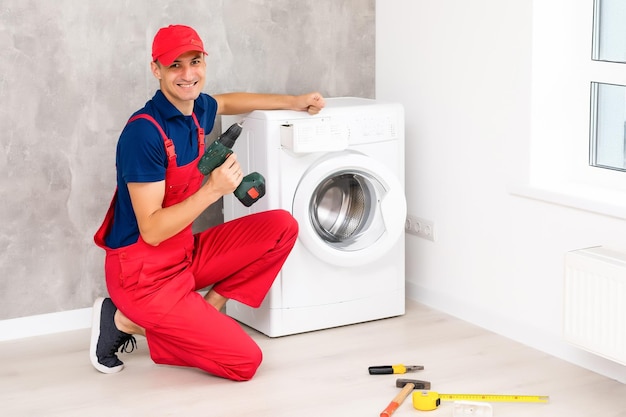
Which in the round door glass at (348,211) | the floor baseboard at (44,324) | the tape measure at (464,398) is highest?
the round door glass at (348,211)

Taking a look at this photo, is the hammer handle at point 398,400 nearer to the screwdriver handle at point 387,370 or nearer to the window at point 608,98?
the screwdriver handle at point 387,370

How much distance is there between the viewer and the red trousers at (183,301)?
10.1ft

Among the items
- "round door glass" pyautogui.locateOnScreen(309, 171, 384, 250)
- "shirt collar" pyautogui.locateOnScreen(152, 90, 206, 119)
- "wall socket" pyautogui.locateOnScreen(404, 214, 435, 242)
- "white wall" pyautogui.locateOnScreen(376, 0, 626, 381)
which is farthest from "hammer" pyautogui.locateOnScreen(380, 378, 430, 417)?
"shirt collar" pyautogui.locateOnScreen(152, 90, 206, 119)

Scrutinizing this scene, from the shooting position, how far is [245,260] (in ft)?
10.9

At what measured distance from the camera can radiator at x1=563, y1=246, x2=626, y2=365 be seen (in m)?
2.76

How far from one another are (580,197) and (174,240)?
138cm

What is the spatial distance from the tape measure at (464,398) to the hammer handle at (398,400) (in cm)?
4

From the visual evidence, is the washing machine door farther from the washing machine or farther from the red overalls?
the red overalls

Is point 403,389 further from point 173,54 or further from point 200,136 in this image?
point 173,54

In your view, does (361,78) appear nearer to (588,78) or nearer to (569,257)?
(588,78)

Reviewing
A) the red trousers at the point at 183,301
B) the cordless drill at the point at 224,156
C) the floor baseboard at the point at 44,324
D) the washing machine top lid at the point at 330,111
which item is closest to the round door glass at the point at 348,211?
the washing machine top lid at the point at 330,111

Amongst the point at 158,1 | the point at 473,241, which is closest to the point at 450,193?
the point at 473,241

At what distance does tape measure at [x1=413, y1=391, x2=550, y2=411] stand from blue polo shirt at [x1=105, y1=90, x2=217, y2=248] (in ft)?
3.52

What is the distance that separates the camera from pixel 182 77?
3045 millimetres
